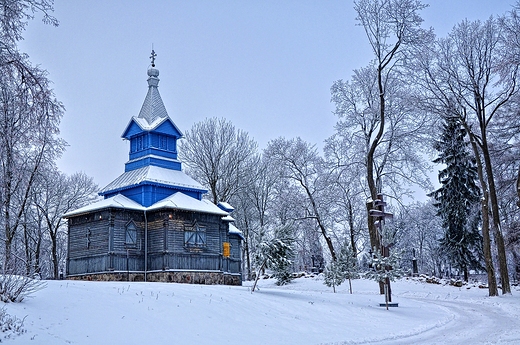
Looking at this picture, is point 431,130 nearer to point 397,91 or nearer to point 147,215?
point 397,91

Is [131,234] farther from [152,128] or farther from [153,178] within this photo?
[152,128]

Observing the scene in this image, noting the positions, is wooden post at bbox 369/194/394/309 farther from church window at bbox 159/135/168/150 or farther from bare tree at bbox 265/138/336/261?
bare tree at bbox 265/138/336/261

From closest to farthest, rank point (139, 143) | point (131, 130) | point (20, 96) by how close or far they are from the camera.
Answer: point (20, 96)
point (139, 143)
point (131, 130)

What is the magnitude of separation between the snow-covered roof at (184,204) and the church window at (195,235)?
0.98 meters

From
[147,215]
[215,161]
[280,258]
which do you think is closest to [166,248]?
[147,215]

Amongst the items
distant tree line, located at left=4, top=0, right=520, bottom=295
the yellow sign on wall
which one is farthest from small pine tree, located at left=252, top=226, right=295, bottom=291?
the yellow sign on wall

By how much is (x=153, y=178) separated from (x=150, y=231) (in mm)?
2986

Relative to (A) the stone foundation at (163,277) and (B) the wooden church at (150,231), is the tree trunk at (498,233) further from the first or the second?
(A) the stone foundation at (163,277)

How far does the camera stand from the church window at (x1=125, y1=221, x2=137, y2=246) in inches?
1074

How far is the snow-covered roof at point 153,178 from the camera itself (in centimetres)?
2866

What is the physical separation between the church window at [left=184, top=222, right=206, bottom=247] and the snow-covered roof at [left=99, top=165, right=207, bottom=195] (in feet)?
9.28

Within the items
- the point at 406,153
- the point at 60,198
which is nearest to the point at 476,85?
the point at 406,153

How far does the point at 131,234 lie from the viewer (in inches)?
1083

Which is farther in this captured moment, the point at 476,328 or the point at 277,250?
the point at 277,250
